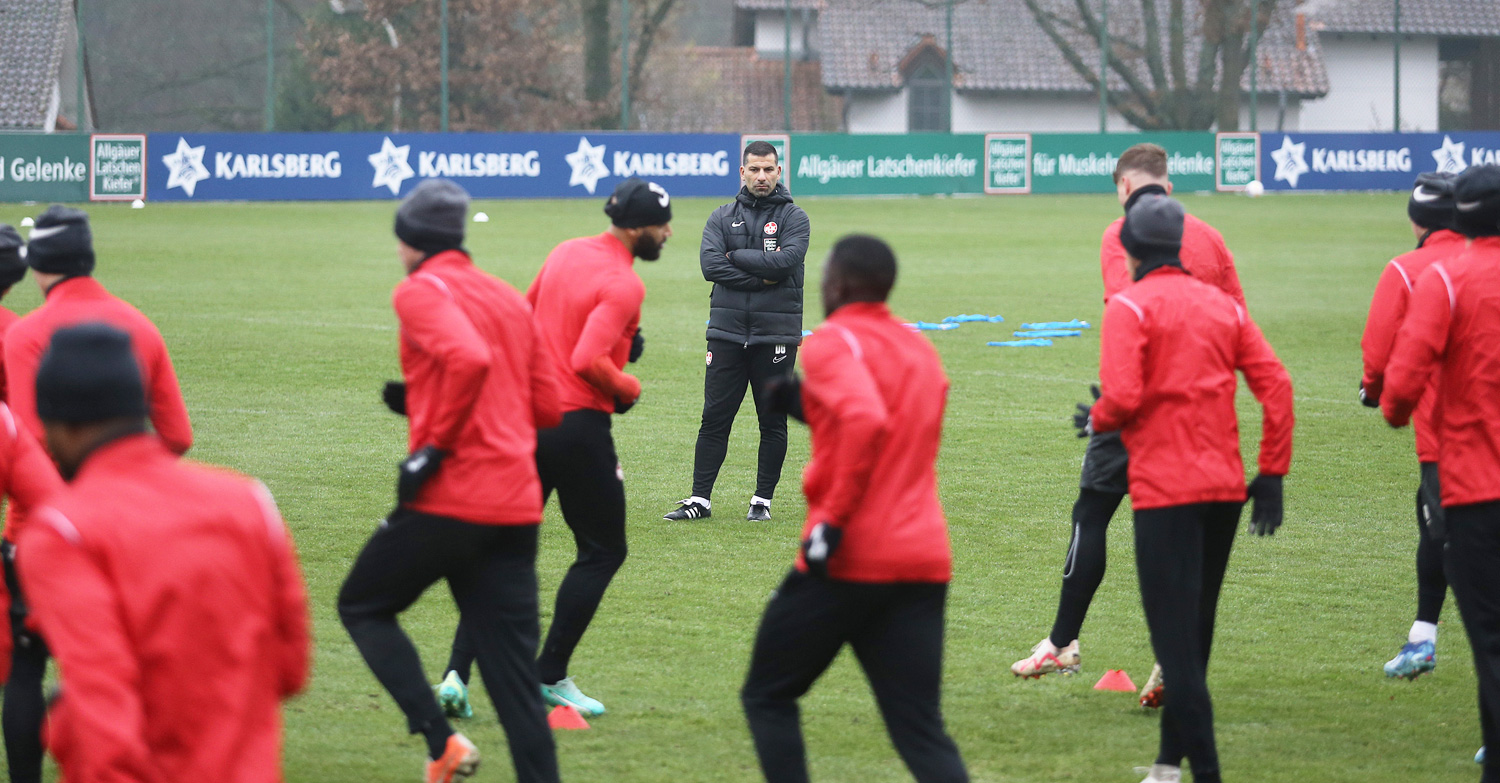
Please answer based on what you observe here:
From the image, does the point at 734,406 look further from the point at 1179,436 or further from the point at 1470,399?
the point at 1470,399

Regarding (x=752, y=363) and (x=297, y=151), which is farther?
(x=297, y=151)

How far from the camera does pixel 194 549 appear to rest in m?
2.90

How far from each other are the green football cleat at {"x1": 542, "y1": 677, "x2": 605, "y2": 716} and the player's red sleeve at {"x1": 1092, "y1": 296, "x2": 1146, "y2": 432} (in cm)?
218

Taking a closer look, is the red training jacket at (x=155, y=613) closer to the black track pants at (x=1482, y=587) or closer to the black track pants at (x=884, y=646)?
the black track pants at (x=884, y=646)

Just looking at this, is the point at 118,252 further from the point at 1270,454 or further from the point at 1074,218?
the point at 1270,454

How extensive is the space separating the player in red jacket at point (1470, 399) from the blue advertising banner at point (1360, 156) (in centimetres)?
3580

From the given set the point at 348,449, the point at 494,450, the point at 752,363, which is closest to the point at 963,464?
the point at 752,363

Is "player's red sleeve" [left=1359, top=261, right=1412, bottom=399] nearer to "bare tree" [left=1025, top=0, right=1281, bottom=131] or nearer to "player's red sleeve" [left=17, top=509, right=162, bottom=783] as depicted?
"player's red sleeve" [left=17, top=509, right=162, bottom=783]

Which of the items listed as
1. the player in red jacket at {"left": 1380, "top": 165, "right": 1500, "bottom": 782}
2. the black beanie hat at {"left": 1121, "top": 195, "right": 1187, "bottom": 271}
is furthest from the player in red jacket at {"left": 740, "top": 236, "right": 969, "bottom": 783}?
the player in red jacket at {"left": 1380, "top": 165, "right": 1500, "bottom": 782}

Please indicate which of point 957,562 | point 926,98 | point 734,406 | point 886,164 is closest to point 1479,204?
point 957,562

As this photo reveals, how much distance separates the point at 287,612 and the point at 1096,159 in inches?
1461

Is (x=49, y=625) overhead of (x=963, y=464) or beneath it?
overhead

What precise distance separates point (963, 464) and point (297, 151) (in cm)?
2506

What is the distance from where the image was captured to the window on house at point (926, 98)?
5325 centimetres
